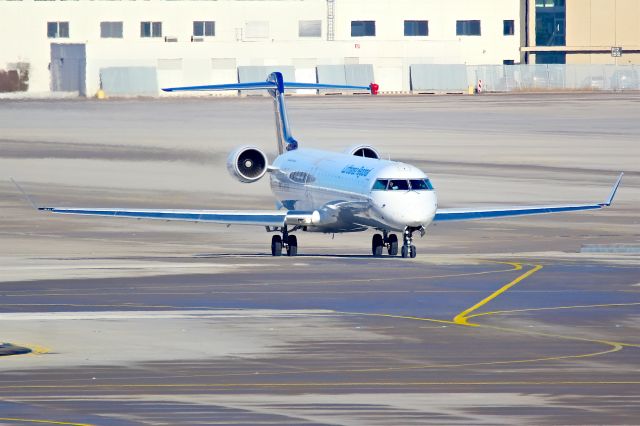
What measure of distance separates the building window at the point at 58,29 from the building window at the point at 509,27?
39.5 m

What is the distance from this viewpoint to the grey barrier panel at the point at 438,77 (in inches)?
5709

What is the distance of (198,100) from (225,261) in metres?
82.8

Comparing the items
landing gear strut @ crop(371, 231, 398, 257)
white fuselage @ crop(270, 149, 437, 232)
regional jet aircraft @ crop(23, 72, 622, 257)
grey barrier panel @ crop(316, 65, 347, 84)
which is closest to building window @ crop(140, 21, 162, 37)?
grey barrier panel @ crop(316, 65, 347, 84)

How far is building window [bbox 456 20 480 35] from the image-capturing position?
6009 inches

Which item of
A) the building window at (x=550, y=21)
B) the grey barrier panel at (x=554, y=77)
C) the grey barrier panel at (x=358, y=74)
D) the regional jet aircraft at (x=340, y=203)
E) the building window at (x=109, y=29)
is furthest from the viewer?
the building window at (x=550, y=21)

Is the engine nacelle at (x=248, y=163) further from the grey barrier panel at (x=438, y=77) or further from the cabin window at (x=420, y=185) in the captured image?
the grey barrier panel at (x=438, y=77)

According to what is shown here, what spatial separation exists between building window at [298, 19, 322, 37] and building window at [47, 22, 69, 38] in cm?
2022

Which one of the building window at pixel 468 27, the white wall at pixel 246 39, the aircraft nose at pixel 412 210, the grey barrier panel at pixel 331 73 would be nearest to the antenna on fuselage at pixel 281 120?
the aircraft nose at pixel 412 210

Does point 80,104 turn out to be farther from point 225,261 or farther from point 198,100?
point 225,261

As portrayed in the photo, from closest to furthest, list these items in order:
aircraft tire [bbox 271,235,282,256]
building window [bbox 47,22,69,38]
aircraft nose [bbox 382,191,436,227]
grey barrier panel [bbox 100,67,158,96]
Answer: aircraft nose [bbox 382,191,436,227] < aircraft tire [bbox 271,235,282,256] < grey barrier panel [bbox 100,67,158,96] < building window [bbox 47,22,69,38]

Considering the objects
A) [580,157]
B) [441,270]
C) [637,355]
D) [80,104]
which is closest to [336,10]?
[80,104]

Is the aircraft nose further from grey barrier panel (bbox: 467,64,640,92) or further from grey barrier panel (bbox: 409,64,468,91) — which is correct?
grey barrier panel (bbox: 409,64,468,91)

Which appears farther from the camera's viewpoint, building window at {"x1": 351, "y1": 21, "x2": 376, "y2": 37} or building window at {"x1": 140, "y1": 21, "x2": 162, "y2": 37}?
building window at {"x1": 351, "y1": 21, "x2": 376, "y2": 37}

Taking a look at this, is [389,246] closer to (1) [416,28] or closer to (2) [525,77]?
(2) [525,77]
